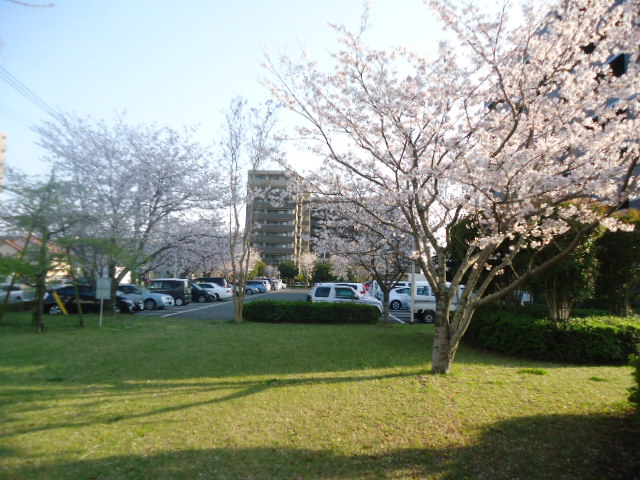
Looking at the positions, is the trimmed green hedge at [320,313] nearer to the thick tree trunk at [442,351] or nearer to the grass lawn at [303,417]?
the grass lawn at [303,417]

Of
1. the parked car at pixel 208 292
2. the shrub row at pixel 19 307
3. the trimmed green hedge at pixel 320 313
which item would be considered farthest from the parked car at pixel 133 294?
the parked car at pixel 208 292

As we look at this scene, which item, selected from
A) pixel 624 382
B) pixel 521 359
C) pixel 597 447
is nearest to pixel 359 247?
pixel 521 359

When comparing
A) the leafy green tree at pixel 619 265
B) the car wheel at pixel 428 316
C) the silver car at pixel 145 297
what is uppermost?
the leafy green tree at pixel 619 265

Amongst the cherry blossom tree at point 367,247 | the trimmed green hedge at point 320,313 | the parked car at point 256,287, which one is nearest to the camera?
the cherry blossom tree at point 367,247

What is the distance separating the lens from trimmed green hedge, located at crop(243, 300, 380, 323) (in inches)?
612

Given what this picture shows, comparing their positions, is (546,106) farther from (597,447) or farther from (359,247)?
(359,247)

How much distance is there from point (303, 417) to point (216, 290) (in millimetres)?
26317

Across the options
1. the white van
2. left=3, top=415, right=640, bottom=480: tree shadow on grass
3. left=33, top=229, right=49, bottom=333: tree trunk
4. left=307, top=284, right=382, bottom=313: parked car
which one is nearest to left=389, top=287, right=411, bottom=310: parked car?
the white van

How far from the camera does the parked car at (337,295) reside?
55.7 feet

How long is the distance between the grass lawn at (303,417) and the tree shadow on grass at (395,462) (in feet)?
0.05

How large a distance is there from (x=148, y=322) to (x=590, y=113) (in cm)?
1403

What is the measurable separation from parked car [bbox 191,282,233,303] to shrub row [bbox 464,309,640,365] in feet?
74.7

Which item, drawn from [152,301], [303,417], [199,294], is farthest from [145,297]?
[303,417]

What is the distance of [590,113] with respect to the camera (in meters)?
6.87
